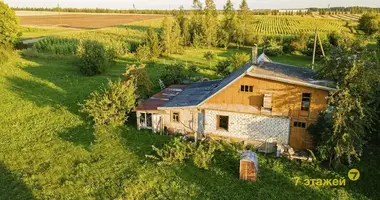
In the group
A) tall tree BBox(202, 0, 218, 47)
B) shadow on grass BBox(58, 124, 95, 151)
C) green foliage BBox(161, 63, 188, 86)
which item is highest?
tall tree BBox(202, 0, 218, 47)

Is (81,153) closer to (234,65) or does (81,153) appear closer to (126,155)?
(126,155)

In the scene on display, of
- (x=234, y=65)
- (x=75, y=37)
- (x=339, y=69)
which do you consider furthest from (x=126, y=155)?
(x=75, y=37)

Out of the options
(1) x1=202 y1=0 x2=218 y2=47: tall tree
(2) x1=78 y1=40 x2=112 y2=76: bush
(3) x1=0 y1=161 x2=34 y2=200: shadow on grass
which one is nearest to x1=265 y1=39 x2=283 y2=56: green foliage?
(1) x1=202 y1=0 x2=218 y2=47: tall tree

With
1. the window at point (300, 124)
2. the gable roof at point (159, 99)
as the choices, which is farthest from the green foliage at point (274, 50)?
the window at point (300, 124)

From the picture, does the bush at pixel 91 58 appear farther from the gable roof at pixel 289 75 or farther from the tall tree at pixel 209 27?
the tall tree at pixel 209 27

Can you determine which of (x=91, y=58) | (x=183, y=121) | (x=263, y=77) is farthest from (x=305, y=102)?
(x=91, y=58)

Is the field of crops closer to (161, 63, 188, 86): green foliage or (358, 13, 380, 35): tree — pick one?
(358, 13, 380, 35): tree
